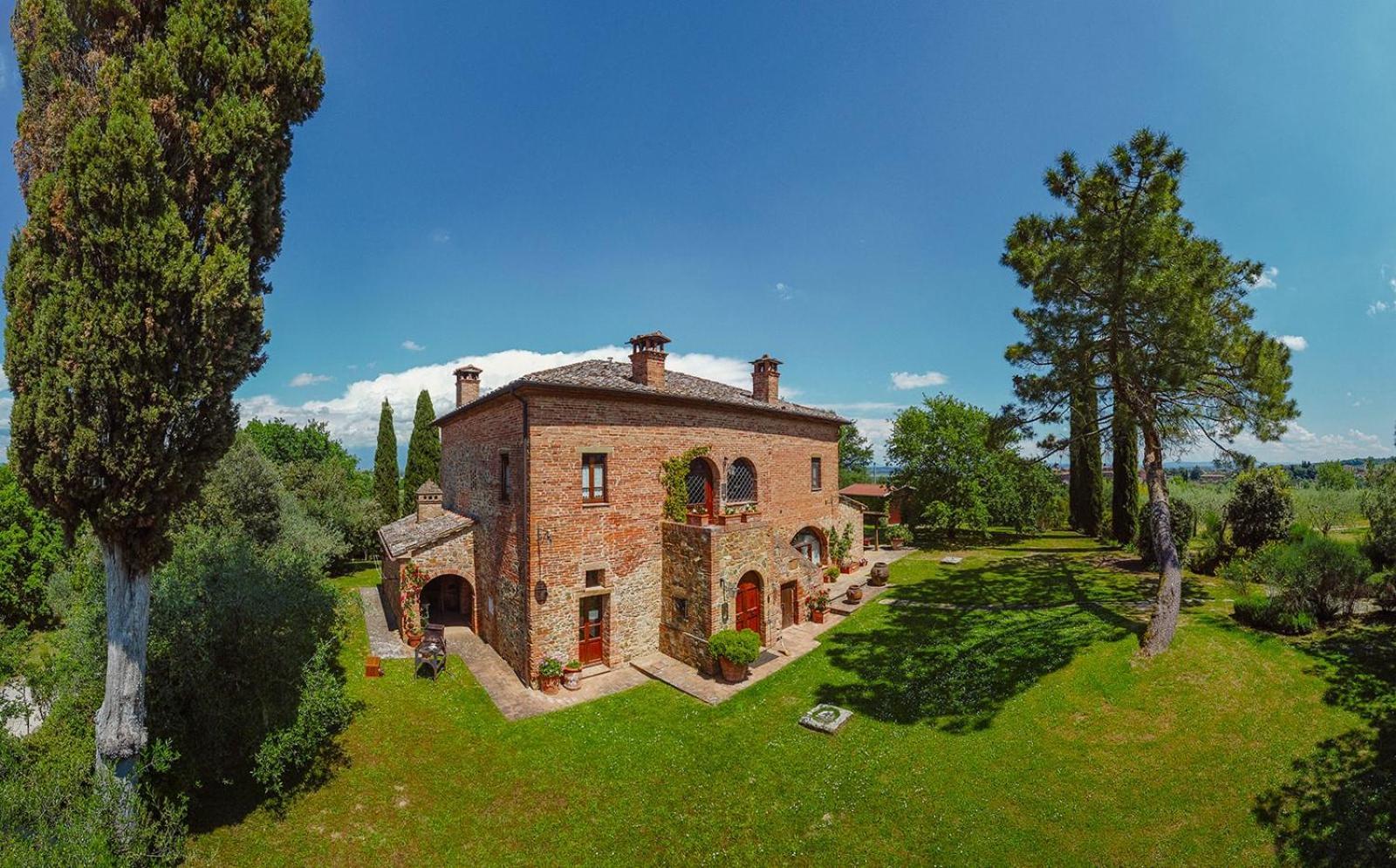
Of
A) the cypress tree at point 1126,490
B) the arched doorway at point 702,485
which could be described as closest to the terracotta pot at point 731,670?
the arched doorway at point 702,485

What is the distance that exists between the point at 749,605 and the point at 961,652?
20.6ft

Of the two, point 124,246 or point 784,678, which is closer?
point 124,246

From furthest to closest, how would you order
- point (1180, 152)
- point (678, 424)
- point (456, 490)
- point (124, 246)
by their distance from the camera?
point (456, 490) → point (678, 424) → point (1180, 152) → point (124, 246)

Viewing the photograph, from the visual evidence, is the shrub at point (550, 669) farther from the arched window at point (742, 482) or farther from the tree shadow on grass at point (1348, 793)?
the tree shadow on grass at point (1348, 793)

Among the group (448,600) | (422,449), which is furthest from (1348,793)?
(422,449)

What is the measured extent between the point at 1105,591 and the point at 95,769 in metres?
26.6

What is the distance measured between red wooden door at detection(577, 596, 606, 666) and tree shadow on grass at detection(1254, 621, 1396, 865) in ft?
45.6

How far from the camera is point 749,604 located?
16.9 meters

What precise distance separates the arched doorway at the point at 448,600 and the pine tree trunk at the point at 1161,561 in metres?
21.6

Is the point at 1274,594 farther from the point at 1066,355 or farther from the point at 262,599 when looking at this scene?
the point at 262,599

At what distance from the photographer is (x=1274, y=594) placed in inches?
575

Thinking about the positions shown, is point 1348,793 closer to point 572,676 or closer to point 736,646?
point 736,646

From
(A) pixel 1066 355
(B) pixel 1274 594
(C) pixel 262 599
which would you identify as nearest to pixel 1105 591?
(B) pixel 1274 594

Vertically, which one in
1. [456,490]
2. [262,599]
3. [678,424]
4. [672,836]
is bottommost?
[672,836]
